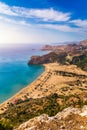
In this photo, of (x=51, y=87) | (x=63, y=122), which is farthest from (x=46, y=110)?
(x=51, y=87)

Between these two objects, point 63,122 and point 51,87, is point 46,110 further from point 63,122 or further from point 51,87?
point 51,87

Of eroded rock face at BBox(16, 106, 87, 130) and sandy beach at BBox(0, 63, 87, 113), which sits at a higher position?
eroded rock face at BBox(16, 106, 87, 130)

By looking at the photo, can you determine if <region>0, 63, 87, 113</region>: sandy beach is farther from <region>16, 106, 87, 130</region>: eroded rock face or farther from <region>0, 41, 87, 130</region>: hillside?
<region>16, 106, 87, 130</region>: eroded rock face

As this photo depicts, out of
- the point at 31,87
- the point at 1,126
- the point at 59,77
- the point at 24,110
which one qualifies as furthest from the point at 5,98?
the point at 1,126

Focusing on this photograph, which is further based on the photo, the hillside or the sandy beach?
the sandy beach

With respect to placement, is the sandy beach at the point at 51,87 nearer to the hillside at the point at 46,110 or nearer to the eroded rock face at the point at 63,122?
the hillside at the point at 46,110

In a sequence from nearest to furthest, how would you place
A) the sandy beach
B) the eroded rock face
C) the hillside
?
1. the eroded rock face
2. the hillside
3. the sandy beach

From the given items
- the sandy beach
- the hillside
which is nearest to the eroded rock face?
the hillside

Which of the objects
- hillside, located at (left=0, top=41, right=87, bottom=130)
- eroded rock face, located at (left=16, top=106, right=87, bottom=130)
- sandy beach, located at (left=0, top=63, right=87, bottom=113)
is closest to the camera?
eroded rock face, located at (left=16, top=106, right=87, bottom=130)

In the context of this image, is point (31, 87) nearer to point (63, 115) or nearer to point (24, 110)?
point (24, 110)
